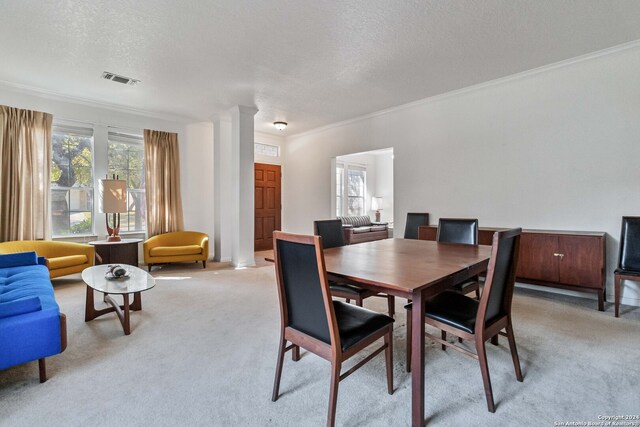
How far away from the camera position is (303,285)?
150 centimetres

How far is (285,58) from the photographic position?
332cm

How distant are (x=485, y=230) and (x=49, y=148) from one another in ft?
19.6

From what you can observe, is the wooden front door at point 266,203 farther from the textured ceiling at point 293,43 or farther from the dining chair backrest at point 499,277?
the dining chair backrest at point 499,277

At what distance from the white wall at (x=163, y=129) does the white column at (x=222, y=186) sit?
300 mm

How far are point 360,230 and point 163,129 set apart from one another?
4.41 m

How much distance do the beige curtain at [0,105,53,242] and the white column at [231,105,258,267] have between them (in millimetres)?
2547

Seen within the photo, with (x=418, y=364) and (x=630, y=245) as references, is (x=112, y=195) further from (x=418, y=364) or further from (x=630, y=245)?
(x=630, y=245)

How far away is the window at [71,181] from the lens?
14.9 ft

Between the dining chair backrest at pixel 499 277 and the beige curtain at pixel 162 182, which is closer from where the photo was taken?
the dining chair backrest at pixel 499 277

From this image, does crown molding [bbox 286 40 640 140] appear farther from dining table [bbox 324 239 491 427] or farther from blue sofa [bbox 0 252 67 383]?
blue sofa [bbox 0 252 67 383]

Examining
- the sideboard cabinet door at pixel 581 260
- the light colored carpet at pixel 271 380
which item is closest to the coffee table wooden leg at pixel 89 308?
the light colored carpet at pixel 271 380

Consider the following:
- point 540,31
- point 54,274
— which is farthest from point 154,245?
point 540,31

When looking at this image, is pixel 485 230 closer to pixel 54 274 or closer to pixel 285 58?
pixel 285 58

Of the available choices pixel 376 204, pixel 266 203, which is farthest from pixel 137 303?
pixel 376 204
